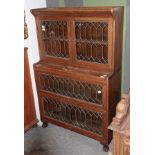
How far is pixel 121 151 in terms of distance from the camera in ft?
4.89

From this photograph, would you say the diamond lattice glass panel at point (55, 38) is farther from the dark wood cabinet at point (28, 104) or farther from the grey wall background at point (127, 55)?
the grey wall background at point (127, 55)

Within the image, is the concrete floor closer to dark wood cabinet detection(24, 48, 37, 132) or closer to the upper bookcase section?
dark wood cabinet detection(24, 48, 37, 132)

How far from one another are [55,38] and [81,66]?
1.42 feet

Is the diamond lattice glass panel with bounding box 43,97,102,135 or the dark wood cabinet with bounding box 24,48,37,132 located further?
the dark wood cabinet with bounding box 24,48,37,132

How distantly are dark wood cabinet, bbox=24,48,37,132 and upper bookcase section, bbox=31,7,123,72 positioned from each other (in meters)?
0.27

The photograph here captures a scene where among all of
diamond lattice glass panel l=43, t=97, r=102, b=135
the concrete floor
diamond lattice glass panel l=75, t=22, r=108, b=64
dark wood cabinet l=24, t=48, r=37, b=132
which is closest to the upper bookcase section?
diamond lattice glass panel l=75, t=22, r=108, b=64

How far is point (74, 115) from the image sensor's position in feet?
7.74

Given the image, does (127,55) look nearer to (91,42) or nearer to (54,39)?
(91,42)

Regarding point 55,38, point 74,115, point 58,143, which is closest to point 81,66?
point 55,38

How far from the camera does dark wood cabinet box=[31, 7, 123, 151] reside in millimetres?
1907
